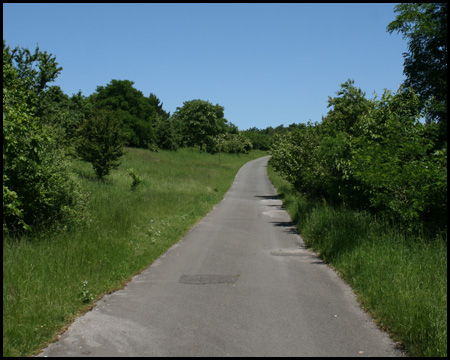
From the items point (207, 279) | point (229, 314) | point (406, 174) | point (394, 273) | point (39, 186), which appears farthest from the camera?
point (39, 186)

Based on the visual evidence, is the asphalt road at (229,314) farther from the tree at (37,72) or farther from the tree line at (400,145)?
the tree at (37,72)

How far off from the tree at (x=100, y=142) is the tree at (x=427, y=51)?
1782 centimetres

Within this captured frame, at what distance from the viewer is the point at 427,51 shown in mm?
18516

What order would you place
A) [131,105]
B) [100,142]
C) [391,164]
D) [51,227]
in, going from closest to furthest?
[391,164] → [51,227] → [100,142] → [131,105]

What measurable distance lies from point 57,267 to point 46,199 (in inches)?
137

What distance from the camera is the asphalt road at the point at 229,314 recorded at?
5129 millimetres

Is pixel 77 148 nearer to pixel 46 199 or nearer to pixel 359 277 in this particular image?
pixel 46 199

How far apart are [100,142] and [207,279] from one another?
70.3ft

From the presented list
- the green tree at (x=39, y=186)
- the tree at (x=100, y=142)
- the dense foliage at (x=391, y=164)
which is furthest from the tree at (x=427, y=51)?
the tree at (x=100, y=142)

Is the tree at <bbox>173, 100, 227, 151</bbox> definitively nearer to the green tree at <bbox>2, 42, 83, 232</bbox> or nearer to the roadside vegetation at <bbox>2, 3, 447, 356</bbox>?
the roadside vegetation at <bbox>2, 3, 447, 356</bbox>

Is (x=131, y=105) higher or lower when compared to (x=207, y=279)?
higher

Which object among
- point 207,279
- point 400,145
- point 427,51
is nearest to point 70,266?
point 207,279

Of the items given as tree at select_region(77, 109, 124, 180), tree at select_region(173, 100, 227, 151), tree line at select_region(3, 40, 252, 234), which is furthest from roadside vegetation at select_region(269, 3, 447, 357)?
tree at select_region(173, 100, 227, 151)

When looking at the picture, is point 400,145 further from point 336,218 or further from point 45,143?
point 45,143
